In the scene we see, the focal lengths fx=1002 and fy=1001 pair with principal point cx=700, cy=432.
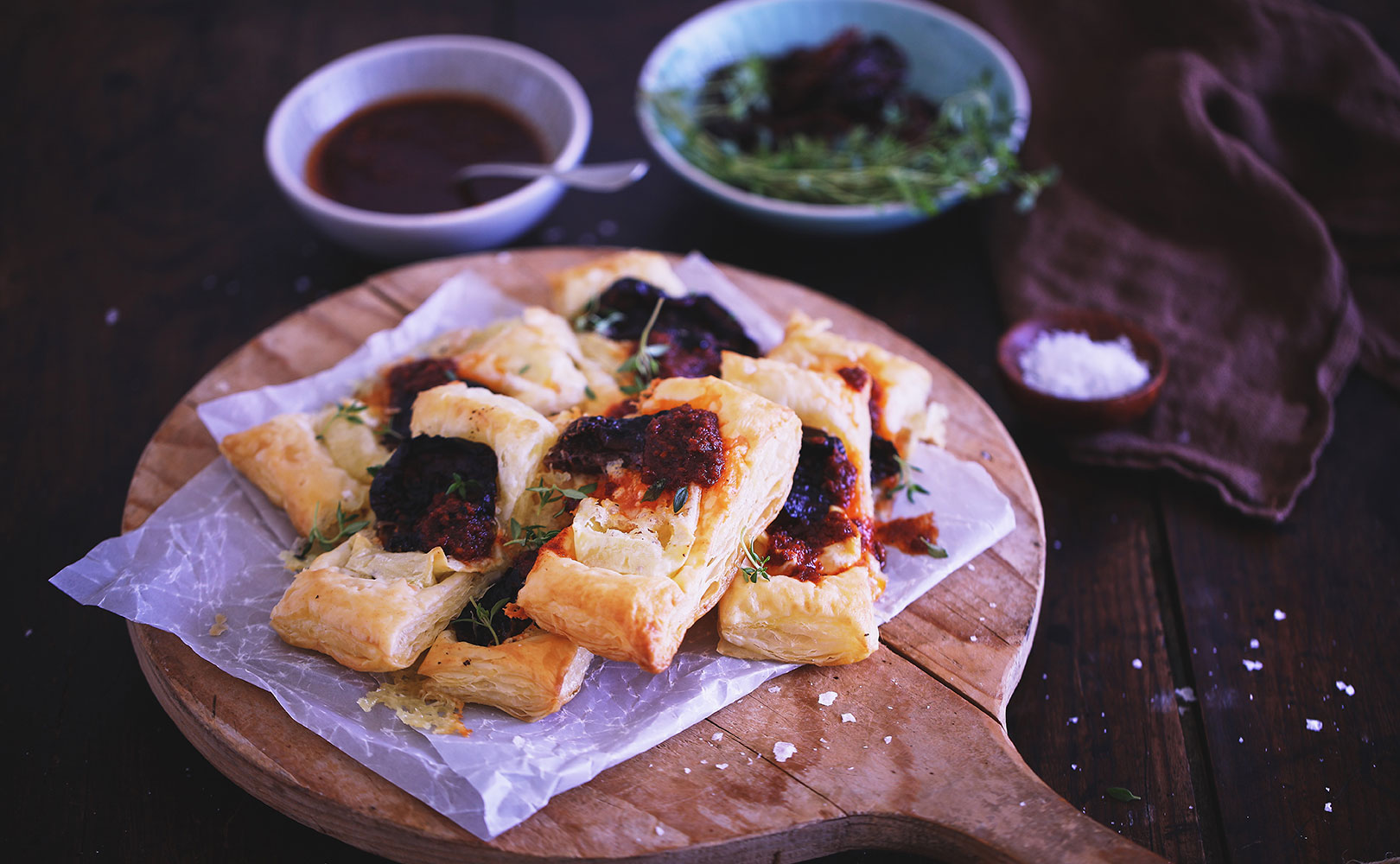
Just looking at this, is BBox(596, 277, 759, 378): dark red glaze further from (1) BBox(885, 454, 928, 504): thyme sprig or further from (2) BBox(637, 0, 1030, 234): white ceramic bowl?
(2) BBox(637, 0, 1030, 234): white ceramic bowl

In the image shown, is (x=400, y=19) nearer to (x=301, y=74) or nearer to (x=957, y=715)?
(x=301, y=74)

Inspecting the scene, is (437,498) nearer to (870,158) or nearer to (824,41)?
(870,158)

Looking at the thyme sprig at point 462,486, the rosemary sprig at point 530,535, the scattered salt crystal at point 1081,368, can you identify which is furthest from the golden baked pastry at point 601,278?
the scattered salt crystal at point 1081,368

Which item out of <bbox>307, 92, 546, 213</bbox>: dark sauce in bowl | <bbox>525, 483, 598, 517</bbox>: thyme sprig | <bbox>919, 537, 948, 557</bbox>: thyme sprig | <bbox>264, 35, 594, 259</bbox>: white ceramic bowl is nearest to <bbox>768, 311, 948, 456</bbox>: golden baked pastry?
<bbox>919, 537, 948, 557</bbox>: thyme sprig

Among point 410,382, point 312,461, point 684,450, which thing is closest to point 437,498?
A: point 312,461

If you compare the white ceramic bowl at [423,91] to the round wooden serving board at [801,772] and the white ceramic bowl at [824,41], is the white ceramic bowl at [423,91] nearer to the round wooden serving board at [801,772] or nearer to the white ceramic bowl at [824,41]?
the white ceramic bowl at [824,41]
